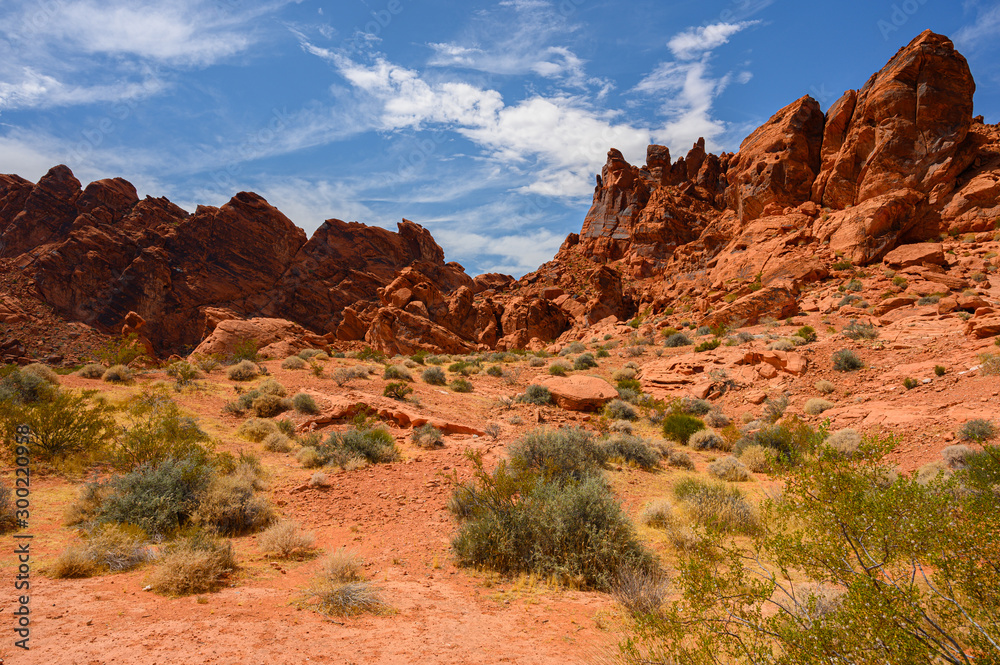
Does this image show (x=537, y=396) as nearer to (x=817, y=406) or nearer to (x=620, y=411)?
(x=620, y=411)

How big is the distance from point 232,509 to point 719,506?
7.20 meters

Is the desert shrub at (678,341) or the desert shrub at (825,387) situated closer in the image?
the desert shrub at (825,387)

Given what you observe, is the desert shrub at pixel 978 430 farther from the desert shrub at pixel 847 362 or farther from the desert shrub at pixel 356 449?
the desert shrub at pixel 356 449

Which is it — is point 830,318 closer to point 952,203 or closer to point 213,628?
point 952,203

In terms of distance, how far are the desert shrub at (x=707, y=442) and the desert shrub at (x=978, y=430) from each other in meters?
4.52

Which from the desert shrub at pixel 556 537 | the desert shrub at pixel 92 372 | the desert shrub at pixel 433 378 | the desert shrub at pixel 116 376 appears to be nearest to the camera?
the desert shrub at pixel 556 537

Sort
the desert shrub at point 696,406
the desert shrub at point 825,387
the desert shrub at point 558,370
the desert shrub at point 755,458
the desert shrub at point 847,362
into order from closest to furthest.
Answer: the desert shrub at point 755,458 < the desert shrub at point 825,387 < the desert shrub at point 847,362 < the desert shrub at point 696,406 < the desert shrub at point 558,370

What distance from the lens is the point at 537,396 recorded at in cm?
1522

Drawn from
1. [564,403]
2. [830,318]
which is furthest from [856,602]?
[830,318]

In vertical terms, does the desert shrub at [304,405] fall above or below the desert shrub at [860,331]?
below

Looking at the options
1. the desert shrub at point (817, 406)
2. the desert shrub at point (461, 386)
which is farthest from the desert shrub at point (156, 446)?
the desert shrub at point (817, 406)

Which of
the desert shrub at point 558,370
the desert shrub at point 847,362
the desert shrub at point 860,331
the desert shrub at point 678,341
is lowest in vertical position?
the desert shrub at point 558,370

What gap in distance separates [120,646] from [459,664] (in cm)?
258

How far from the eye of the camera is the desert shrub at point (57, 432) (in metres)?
8.08
